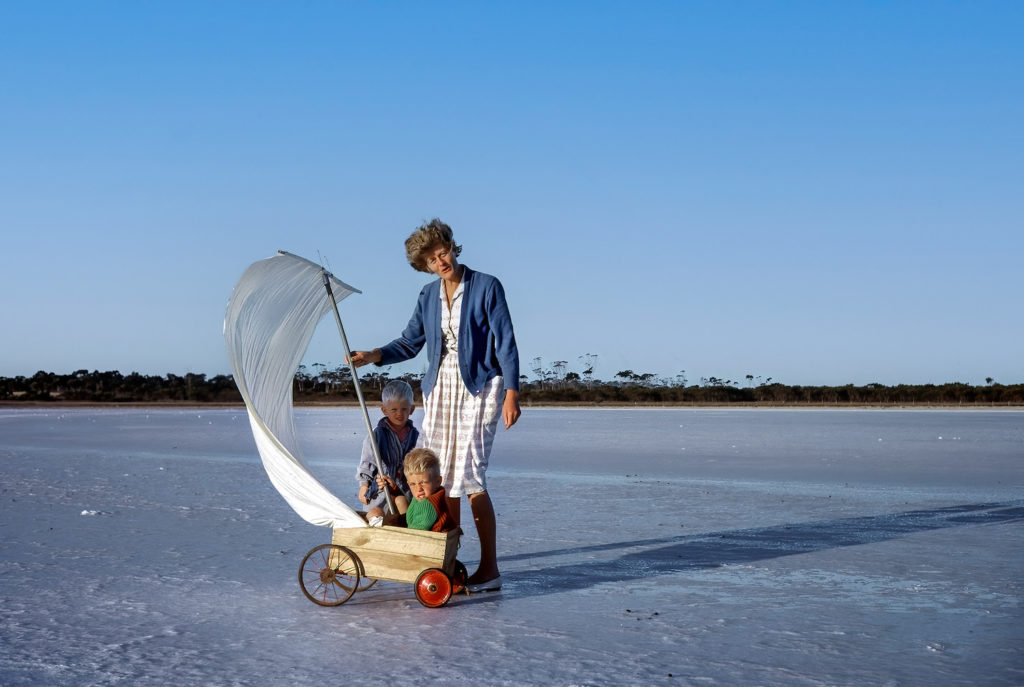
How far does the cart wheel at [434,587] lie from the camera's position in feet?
Result: 14.5

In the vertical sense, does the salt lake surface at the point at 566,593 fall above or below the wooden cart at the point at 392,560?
below

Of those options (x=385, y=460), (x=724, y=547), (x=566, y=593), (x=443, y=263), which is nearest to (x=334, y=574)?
(x=385, y=460)

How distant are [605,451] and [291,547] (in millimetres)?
10284

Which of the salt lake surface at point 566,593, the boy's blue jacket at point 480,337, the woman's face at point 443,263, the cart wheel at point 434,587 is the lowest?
the salt lake surface at point 566,593

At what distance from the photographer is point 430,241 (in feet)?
16.1

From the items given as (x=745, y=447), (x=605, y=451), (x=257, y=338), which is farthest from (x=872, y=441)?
(x=257, y=338)

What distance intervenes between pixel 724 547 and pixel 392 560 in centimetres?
239

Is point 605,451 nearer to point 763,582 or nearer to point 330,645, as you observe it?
point 763,582

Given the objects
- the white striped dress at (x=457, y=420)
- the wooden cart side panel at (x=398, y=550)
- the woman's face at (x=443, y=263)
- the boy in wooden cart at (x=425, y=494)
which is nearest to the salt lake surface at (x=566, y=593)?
the wooden cart side panel at (x=398, y=550)

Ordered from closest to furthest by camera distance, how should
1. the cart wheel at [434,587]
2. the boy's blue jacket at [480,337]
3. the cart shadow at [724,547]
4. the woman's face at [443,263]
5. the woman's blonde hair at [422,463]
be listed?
the cart wheel at [434,587] < the woman's blonde hair at [422,463] < the boy's blue jacket at [480,337] < the woman's face at [443,263] < the cart shadow at [724,547]

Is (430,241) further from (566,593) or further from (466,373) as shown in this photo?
(566,593)

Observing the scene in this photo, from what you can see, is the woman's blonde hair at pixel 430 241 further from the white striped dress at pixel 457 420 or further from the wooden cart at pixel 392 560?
the wooden cart at pixel 392 560

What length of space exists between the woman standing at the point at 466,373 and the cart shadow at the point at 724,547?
0.44 m

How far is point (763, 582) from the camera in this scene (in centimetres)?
496
